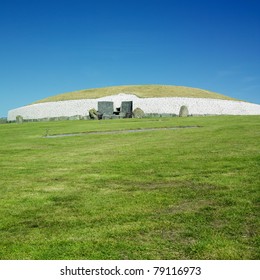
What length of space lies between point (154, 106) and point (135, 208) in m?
69.1

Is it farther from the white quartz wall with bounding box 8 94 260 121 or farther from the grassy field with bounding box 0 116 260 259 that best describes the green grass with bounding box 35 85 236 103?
the grassy field with bounding box 0 116 260 259

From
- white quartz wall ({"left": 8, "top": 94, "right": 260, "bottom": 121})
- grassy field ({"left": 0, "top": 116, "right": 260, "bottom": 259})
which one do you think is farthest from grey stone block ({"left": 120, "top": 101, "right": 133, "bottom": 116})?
grassy field ({"left": 0, "top": 116, "right": 260, "bottom": 259})

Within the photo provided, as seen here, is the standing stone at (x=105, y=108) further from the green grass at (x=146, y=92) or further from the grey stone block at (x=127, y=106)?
the green grass at (x=146, y=92)

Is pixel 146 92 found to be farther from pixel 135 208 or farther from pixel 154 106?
pixel 135 208

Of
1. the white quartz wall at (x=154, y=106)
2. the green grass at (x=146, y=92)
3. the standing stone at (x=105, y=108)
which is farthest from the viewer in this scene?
the green grass at (x=146, y=92)

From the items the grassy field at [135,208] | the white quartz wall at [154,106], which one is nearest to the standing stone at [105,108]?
the white quartz wall at [154,106]

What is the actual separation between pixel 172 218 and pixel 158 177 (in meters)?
3.81

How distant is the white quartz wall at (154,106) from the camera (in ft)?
249

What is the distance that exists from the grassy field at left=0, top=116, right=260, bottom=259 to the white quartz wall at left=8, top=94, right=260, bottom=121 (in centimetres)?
6261

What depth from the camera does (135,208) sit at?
7305mm

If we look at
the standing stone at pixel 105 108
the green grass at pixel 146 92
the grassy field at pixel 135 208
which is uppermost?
the green grass at pixel 146 92

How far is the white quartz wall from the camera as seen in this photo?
7581 cm

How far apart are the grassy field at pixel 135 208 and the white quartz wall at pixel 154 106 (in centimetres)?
6261

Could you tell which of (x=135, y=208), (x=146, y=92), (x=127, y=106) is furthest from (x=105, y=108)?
(x=135, y=208)
